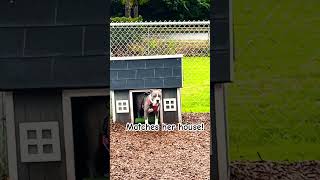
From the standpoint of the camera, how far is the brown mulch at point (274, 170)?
13.6ft

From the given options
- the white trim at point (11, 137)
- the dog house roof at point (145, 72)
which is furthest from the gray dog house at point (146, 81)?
the white trim at point (11, 137)

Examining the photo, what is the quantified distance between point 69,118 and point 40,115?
0.19 metres

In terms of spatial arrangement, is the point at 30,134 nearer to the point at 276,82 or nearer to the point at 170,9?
the point at 170,9

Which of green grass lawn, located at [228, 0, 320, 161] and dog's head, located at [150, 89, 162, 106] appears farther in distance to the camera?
green grass lawn, located at [228, 0, 320, 161]

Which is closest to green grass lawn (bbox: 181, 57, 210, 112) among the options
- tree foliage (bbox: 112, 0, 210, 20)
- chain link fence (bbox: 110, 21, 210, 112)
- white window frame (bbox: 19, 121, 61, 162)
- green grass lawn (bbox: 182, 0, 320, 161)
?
chain link fence (bbox: 110, 21, 210, 112)

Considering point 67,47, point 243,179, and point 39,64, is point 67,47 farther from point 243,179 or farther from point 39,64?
point 243,179

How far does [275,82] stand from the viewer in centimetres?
418

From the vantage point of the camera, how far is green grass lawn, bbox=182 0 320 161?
4.09 metres

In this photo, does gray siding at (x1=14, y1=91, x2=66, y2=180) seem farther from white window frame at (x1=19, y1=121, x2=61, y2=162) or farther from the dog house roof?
the dog house roof

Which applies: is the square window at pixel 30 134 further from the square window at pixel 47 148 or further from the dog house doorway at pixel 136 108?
the dog house doorway at pixel 136 108

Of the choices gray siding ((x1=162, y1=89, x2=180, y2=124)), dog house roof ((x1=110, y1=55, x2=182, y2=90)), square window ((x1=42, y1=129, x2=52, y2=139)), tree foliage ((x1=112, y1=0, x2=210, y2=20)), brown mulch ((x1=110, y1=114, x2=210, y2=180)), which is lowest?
brown mulch ((x1=110, y1=114, x2=210, y2=180))

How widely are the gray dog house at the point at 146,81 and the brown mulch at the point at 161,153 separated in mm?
97

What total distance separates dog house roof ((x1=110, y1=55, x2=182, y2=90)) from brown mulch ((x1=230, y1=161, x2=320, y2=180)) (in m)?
1.17

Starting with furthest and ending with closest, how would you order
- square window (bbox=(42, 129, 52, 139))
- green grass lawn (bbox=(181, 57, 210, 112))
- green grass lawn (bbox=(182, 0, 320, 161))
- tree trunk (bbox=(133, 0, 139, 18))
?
green grass lawn (bbox=(182, 0, 320, 161)) < square window (bbox=(42, 129, 52, 139)) < tree trunk (bbox=(133, 0, 139, 18)) < green grass lawn (bbox=(181, 57, 210, 112))
